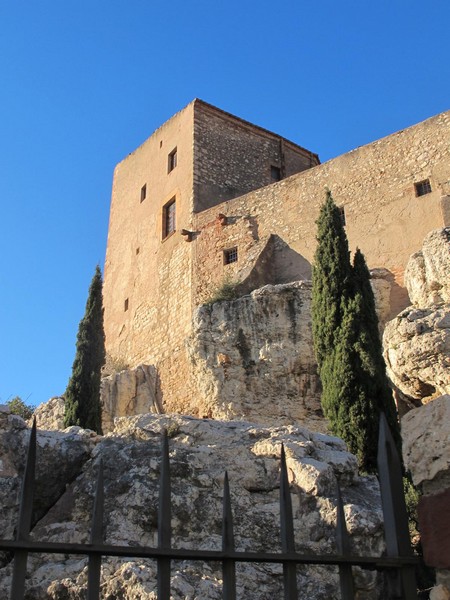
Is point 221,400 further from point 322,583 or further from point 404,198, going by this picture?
point 322,583

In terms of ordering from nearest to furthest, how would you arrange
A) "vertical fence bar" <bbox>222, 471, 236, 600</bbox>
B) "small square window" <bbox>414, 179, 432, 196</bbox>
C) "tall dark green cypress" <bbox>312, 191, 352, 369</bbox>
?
1. "vertical fence bar" <bbox>222, 471, 236, 600</bbox>
2. "tall dark green cypress" <bbox>312, 191, 352, 369</bbox>
3. "small square window" <bbox>414, 179, 432, 196</bbox>


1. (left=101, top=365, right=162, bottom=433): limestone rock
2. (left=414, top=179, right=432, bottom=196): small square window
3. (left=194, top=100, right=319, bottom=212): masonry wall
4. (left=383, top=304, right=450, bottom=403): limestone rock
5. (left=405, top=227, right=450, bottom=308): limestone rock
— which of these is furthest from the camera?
(left=194, top=100, right=319, bottom=212): masonry wall

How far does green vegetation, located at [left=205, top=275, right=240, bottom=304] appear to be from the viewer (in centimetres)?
1708

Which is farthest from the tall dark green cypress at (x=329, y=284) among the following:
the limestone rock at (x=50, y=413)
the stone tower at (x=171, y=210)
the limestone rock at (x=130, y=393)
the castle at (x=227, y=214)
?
the limestone rock at (x=50, y=413)

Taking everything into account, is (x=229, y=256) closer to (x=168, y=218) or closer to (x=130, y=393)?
(x=168, y=218)

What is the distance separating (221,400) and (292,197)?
19.6 feet

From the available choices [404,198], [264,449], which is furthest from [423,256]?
[264,449]

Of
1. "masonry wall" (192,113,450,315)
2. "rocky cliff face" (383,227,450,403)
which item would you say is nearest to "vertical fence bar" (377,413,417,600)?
"rocky cliff face" (383,227,450,403)

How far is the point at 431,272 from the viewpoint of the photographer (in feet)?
45.1

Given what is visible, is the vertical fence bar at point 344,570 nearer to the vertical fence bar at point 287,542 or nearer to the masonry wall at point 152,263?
the vertical fence bar at point 287,542

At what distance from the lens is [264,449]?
5.02 meters

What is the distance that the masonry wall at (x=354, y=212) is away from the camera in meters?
16.2

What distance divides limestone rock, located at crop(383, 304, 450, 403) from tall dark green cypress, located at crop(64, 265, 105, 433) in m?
6.15

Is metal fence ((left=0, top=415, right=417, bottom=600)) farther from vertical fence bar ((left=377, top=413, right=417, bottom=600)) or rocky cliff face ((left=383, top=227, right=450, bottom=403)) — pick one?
rocky cliff face ((left=383, top=227, right=450, bottom=403))
